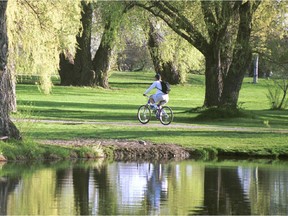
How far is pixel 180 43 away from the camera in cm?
4478

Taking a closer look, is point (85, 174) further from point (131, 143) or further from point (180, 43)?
point (180, 43)

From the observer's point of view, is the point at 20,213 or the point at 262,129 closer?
the point at 20,213

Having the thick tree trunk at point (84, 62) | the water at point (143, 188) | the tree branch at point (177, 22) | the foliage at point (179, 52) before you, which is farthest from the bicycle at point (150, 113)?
the thick tree trunk at point (84, 62)

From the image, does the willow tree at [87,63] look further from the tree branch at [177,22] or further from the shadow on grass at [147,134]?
the shadow on grass at [147,134]

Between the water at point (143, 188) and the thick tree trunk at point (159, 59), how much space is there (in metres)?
27.5

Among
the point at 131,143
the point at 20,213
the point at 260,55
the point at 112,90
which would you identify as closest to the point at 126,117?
the point at 260,55

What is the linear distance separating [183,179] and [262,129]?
14.7 m

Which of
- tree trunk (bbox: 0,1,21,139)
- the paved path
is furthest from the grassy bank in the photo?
tree trunk (bbox: 0,1,21,139)

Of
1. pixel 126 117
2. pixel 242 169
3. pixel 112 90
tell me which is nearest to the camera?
pixel 242 169

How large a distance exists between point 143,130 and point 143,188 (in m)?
13.6

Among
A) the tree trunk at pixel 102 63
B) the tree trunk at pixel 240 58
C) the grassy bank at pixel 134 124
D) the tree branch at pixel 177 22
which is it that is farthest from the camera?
the tree trunk at pixel 102 63

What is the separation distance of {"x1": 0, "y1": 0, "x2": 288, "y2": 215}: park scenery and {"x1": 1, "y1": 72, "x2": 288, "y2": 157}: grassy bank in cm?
7

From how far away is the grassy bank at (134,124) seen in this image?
2864 centimetres

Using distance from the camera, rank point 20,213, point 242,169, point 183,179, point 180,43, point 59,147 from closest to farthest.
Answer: point 20,213 → point 183,179 → point 242,169 → point 59,147 → point 180,43
